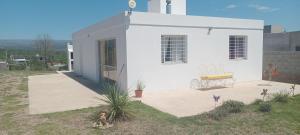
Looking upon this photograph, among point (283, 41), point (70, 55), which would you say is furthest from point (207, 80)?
point (70, 55)

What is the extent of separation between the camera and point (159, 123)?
21.1ft

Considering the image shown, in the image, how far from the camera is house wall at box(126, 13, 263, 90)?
414 inches

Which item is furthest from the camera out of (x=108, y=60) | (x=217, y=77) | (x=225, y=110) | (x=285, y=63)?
(x=285, y=63)

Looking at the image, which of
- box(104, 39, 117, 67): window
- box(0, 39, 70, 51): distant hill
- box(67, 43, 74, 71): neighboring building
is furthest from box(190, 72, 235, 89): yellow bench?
box(0, 39, 70, 51): distant hill

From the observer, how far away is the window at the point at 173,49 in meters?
11.6

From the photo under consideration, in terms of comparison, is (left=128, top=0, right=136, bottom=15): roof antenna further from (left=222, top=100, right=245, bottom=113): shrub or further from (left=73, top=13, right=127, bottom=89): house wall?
(left=222, top=100, right=245, bottom=113): shrub

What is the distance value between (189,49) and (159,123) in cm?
621

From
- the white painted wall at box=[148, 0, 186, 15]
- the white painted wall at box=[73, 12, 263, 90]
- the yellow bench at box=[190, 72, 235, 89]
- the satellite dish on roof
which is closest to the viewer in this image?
the satellite dish on roof

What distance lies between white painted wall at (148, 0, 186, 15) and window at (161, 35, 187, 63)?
11.2ft

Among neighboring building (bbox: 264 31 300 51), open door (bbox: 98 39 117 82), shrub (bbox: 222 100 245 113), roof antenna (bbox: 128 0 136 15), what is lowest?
shrub (bbox: 222 100 245 113)

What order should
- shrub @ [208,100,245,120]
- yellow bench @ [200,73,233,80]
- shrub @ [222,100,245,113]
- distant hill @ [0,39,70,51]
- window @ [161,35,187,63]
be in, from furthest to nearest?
distant hill @ [0,39,70,51] < yellow bench @ [200,73,233,80] < window @ [161,35,187,63] < shrub @ [222,100,245,113] < shrub @ [208,100,245,120]

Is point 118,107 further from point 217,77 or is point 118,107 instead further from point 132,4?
point 217,77

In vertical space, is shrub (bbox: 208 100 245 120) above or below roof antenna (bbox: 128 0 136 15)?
below

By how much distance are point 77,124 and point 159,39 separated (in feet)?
19.1
